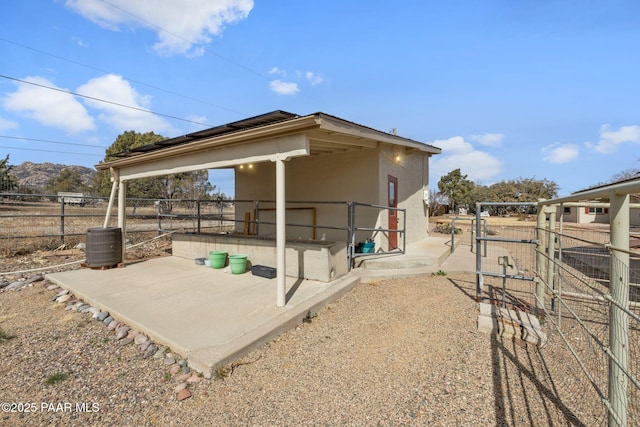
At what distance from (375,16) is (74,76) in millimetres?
14133

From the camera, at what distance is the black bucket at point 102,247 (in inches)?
228

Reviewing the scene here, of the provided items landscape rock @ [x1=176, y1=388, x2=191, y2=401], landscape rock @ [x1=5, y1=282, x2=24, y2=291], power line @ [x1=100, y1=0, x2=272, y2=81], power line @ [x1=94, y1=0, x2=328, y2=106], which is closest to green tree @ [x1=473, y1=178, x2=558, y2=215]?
power line @ [x1=94, y1=0, x2=328, y2=106]

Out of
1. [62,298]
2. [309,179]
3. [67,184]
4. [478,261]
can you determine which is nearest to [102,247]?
[62,298]

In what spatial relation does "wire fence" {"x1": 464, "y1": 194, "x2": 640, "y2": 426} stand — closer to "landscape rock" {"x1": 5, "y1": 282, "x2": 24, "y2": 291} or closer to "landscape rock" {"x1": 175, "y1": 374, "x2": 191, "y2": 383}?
"landscape rock" {"x1": 175, "y1": 374, "x2": 191, "y2": 383}

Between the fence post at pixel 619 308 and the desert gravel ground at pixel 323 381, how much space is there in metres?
0.52

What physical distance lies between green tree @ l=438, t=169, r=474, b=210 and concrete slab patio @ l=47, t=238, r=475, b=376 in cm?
2866

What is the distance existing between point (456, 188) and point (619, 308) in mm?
34146

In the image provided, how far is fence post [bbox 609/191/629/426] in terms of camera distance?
1512 mm

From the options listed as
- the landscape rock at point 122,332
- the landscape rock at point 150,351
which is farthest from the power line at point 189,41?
the landscape rock at point 150,351

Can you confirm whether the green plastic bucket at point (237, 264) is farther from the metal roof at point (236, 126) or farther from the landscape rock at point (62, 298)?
the landscape rock at point (62, 298)

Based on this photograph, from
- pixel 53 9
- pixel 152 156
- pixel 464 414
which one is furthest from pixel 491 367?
pixel 53 9

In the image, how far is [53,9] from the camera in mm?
→ 8727

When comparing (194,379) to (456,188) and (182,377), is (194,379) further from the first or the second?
(456,188)

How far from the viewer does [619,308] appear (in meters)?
1.49
